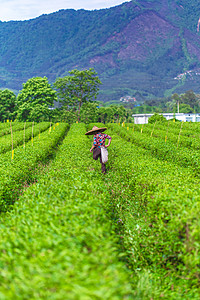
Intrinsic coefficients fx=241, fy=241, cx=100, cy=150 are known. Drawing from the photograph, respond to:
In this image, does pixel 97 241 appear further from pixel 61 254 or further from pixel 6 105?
pixel 6 105

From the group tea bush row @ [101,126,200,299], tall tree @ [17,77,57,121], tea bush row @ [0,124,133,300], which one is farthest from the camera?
tall tree @ [17,77,57,121]

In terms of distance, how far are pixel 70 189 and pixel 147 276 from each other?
223cm

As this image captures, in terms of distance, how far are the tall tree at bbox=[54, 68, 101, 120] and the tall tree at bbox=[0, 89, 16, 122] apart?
437 inches

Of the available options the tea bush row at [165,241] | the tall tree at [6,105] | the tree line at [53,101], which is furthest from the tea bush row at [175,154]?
the tall tree at [6,105]

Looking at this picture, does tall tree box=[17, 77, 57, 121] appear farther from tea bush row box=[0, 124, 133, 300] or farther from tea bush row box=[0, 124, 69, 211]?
tea bush row box=[0, 124, 133, 300]

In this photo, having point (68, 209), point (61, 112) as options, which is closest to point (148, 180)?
point (68, 209)

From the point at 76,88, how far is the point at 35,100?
618 inches

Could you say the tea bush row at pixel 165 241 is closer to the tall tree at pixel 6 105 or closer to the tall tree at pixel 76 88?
the tall tree at pixel 6 105

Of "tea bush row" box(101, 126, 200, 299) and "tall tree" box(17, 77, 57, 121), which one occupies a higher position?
"tall tree" box(17, 77, 57, 121)

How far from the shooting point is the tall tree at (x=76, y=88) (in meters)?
52.2

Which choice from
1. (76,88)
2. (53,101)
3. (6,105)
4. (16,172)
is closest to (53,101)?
(53,101)

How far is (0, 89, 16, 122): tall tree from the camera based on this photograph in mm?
42781

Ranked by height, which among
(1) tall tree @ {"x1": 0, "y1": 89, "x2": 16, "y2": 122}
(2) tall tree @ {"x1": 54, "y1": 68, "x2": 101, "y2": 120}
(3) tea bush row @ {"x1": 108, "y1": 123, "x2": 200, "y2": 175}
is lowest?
(3) tea bush row @ {"x1": 108, "y1": 123, "x2": 200, "y2": 175}

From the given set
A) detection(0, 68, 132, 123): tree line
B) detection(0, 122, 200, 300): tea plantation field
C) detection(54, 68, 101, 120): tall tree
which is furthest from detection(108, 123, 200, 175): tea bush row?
detection(54, 68, 101, 120): tall tree
